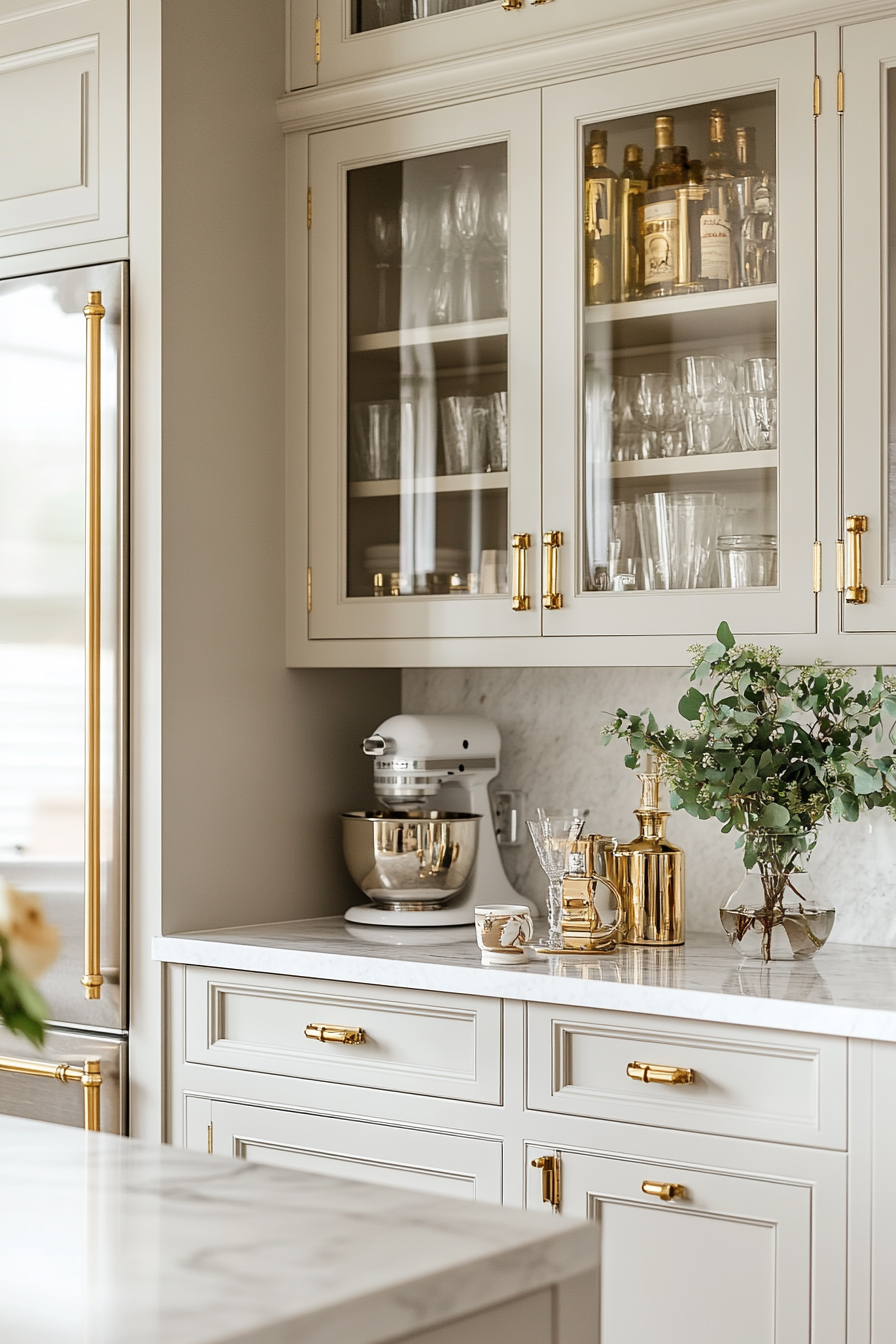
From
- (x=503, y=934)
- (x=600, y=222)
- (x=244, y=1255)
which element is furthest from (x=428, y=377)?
(x=244, y=1255)

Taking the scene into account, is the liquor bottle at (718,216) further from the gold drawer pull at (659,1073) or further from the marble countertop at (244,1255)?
the marble countertop at (244,1255)

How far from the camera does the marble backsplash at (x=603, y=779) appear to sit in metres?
2.58

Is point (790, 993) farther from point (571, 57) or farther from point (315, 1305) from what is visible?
point (571, 57)

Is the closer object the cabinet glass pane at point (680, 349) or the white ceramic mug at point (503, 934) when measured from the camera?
the white ceramic mug at point (503, 934)

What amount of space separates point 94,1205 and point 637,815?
64.8 inches

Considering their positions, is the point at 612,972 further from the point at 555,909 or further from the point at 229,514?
the point at 229,514

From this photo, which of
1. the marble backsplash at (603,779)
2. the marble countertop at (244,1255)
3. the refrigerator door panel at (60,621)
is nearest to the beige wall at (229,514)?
the refrigerator door panel at (60,621)

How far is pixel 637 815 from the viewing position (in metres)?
2.59

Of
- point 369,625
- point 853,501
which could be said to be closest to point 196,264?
point 369,625

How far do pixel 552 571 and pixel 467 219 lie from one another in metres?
0.64

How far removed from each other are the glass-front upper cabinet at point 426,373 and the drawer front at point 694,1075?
71 centimetres

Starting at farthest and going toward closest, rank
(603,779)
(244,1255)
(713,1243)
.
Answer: (603,779) < (713,1243) < (244,1255)

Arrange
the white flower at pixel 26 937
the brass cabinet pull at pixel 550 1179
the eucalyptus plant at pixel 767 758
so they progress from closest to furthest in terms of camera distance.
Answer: the white flower at pixel 26 937
the brass cabinet pull at pixel 550 1179
the eucalyptus plant at pixel 767 758

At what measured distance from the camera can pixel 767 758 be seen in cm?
226
